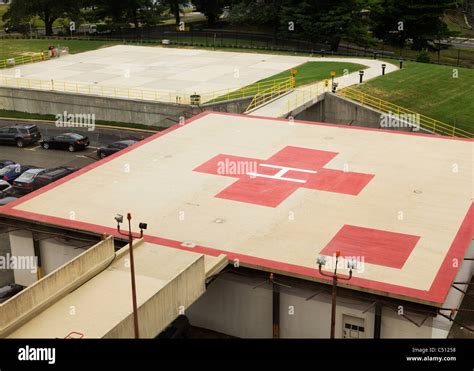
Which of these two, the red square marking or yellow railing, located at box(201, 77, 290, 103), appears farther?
yellow railing, located at box(201, 77, 290, 103)

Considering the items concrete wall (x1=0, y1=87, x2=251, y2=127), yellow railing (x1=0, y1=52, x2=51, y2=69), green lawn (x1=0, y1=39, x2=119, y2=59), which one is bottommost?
concrete wall (x1=0, y1=87, x2=251, y2=127)

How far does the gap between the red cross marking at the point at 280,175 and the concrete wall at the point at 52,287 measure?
326 inches

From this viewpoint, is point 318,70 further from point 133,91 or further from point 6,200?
point 6,200

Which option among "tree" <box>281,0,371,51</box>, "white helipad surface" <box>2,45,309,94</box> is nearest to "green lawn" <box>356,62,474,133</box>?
"white helipad surface" <box>2,45,309,94</box>

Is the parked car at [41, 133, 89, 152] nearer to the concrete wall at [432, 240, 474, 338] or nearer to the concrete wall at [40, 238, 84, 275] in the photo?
the concrete wall at [40, 238, 84, 275]

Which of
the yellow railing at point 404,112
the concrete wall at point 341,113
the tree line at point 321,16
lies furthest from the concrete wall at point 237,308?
the tree line at point 321,16

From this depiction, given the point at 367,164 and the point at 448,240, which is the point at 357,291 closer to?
the point at 448,240

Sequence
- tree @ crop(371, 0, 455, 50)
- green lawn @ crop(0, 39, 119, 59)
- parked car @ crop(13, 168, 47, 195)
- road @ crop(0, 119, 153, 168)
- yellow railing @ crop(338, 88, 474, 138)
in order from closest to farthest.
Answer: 1. parked car @ crop(13, 168, 47, 195)
2. road @ crop(0, 119, 153, 168)
3. yellow railing @ crop(338, 88, 474, 138)
4. tree @ crop(371, 0, 455, 50)
5. green lawn @ crop(0, 39, 119, 59)

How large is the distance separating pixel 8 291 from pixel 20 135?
2682 centimetres

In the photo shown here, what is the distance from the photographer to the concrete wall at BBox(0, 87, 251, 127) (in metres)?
56.9

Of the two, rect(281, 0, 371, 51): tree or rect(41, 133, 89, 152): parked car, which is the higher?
rect(281, 0, 371, 51): tree

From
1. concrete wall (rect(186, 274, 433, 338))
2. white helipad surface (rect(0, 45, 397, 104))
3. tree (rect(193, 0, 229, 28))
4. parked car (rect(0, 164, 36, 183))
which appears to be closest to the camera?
concrete wall (rect(186, 274, 433, 338))

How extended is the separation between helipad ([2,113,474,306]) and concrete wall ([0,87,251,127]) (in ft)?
48.4

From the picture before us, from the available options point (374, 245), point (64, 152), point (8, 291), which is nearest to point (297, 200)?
point (374, 245)
